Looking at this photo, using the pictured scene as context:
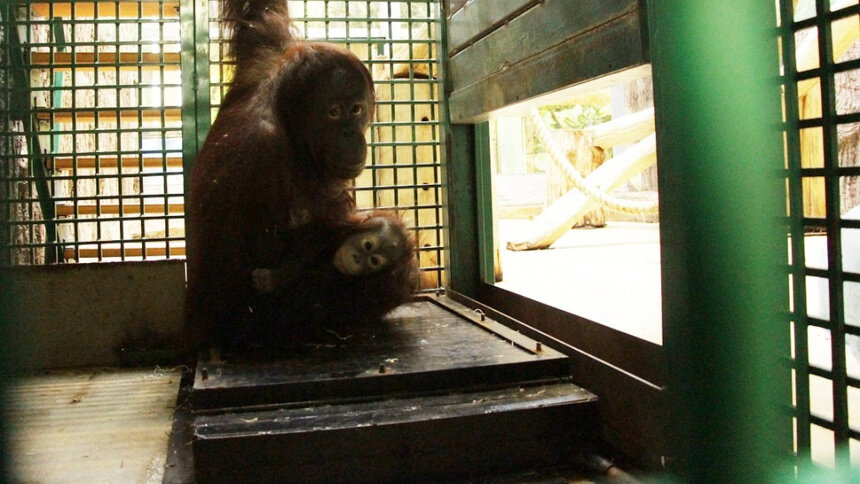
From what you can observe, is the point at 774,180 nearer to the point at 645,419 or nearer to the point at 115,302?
the point at 645,419

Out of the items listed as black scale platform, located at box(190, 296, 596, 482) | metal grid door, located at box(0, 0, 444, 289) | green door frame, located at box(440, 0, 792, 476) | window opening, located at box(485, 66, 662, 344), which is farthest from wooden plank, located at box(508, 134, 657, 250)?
green door frame, located at box(440, 0, 792, 476)

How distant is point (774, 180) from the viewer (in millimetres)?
1048

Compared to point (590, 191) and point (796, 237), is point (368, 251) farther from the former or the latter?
point (590, 191)

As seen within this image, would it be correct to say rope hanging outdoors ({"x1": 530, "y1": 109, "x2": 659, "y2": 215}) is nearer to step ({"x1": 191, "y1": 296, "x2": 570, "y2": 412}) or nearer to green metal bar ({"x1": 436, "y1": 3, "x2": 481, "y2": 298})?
green metal bar ({"x1": 436, "y1": 3, "x2": 481, "y2": 298})

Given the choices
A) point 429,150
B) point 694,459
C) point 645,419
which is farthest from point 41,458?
point 429,150

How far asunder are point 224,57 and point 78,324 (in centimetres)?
129

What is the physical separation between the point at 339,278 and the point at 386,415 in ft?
2.49

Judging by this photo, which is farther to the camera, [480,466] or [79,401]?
[79,401]

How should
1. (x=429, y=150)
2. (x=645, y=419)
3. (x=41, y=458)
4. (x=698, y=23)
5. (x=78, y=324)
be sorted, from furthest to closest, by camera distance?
(x=429, y=150)
(x=78, y=324)
(x=41, y=458)
(x=645, y=419)
(x=698, y=23)

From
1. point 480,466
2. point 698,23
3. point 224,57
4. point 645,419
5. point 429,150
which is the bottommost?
point 480,466

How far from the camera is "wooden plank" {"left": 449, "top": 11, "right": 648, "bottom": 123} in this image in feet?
5.65

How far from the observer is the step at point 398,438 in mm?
1709

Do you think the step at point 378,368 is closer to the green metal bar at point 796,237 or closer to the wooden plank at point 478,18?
the green metal bar at point 796,237

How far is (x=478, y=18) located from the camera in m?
2.79
